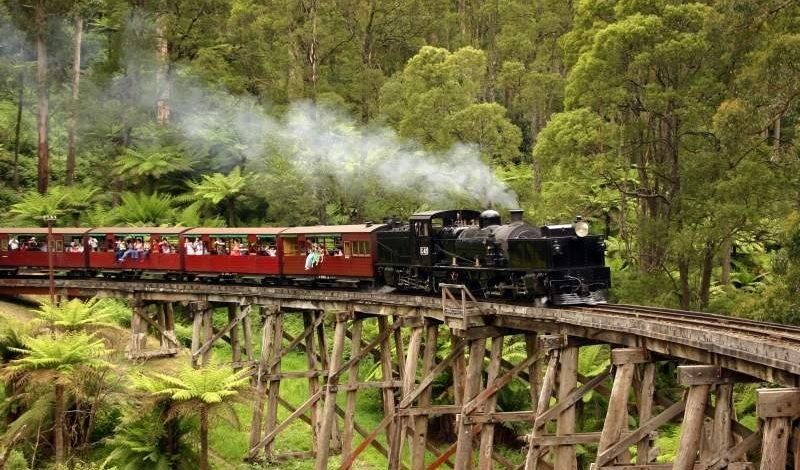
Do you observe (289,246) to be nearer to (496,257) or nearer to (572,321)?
(496,257)

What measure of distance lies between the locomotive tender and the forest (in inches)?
95.9

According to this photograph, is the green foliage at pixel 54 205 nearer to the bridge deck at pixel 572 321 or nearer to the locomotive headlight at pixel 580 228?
the bridge deck at pixel 572 321

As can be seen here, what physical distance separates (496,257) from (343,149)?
15026 mm

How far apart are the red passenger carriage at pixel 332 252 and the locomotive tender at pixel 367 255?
1.2 inches

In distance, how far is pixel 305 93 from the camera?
1543 inches

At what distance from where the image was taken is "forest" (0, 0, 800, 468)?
2162 cm

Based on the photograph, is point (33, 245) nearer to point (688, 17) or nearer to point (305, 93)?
point (305, 93)

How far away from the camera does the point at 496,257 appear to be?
2102cm

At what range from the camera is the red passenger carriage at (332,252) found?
25406 millimetres

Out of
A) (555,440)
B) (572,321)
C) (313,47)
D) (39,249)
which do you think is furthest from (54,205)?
(555,440)

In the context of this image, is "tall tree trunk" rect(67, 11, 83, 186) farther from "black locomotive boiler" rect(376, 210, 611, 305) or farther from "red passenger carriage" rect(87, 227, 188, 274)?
"black locomotive boiler" rect(376, 210, 611, 305)

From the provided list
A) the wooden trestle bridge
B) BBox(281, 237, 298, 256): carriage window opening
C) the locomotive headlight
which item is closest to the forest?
the wooden trestle bridge

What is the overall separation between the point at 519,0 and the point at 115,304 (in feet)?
78.5

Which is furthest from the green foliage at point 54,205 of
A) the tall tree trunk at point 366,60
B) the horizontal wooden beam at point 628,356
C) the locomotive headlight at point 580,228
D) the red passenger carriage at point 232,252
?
the horizontal wooden beam at point 628,356
